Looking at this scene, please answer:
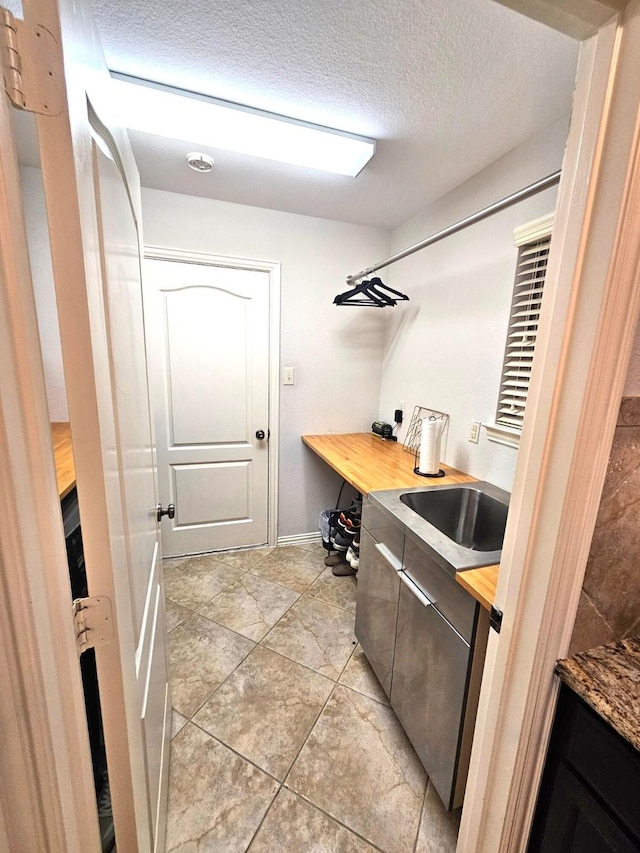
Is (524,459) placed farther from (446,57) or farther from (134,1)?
(134,1)

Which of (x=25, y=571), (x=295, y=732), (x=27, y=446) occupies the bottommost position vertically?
(x=295, y=732)

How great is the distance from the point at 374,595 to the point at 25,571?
141 cm

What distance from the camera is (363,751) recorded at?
1353mm

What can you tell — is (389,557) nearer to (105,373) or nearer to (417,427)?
(417,427)

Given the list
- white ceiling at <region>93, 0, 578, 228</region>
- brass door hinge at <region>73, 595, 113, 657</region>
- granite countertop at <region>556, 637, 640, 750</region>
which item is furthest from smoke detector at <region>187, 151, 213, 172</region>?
granite countertop at <region>556, 637, 640, 750</region>

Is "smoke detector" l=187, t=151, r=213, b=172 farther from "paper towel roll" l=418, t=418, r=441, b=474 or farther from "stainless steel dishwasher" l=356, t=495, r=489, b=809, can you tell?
"stainless steel dishwasher" l=356, t=495, r=489, b=809

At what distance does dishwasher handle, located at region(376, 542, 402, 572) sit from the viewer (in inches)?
52.5

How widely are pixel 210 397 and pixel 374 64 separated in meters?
1.88

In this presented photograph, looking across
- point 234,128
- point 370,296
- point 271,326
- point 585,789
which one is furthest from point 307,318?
point 585,789

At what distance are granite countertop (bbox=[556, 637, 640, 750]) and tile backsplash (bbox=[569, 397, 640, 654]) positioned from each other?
20mm

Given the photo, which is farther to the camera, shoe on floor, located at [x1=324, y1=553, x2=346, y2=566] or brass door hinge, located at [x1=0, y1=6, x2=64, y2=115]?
shoe on floor, located at [x1=324, y1=553, x2=346, y2=566]

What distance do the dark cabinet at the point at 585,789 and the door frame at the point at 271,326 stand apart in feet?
6.88

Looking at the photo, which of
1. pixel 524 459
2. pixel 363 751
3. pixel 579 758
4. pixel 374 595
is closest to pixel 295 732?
pixel 363 751

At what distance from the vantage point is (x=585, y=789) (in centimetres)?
69
